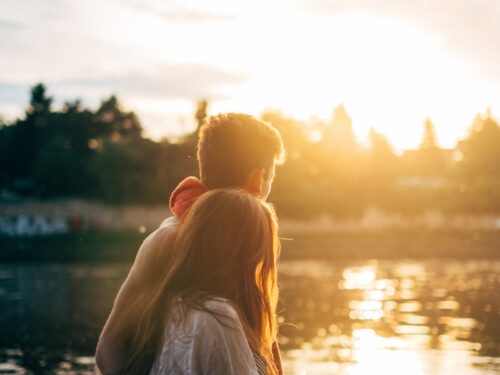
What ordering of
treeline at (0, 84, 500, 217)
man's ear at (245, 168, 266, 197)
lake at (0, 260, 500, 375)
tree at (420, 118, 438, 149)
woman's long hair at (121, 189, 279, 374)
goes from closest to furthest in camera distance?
woman's long hair at (121, 189, 279, 374) → man's ear at (245, 168, 266, 197) → lake at (0, 260, 500, 375) → treeline at (0, 84, 500, 217) → tree at (420, 118, 438, 149)

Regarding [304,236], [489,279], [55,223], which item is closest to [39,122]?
A: [55,223]

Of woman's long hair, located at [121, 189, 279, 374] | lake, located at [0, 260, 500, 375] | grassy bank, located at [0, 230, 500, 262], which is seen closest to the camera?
woman's long hair, located at [121, 189, 279, 374]

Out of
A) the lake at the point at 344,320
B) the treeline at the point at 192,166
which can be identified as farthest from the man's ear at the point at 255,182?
the treeline at the point at 192,166

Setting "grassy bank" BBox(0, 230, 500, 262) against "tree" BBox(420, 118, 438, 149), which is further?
"tree" BBox(420, 118, 438, 149)

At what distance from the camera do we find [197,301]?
2246 mm

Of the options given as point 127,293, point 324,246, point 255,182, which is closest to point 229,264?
point 255,182

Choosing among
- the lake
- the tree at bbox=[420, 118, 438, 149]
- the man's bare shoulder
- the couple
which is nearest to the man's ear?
the couple

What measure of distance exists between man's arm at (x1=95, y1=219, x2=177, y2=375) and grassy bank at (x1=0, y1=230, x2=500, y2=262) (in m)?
39.2

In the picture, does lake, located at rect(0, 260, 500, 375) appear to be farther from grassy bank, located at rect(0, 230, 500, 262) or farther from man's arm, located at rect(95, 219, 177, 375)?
grassy bank, located at rect(0, 230, 500, 262)

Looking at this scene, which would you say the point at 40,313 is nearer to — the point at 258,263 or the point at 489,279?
the point at 489,279

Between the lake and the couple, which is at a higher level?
the couple

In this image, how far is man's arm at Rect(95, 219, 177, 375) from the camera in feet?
8.24

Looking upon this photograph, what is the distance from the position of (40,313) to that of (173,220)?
765 inches

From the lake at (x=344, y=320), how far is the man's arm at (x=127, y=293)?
3.63 m
